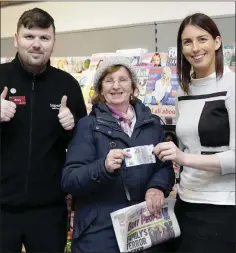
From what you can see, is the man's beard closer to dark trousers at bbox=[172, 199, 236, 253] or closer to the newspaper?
the newspaper

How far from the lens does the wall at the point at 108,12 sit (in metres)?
2.76

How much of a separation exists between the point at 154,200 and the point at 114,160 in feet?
0.86

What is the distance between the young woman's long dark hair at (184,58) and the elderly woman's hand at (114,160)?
41 centimetres

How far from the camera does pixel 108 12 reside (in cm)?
333

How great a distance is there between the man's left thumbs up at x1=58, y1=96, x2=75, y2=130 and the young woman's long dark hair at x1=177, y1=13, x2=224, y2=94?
492mm

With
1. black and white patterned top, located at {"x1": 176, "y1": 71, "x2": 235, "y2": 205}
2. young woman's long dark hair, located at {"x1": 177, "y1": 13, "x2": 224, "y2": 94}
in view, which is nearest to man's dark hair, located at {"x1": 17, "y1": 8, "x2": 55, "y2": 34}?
young woman's long dark hair, located at {"x1": 177, "y1": 13, "x2": 224, "y2": 94}

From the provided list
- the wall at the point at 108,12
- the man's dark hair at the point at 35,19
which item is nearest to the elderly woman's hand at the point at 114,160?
the man's dark hair at the point at 35,19

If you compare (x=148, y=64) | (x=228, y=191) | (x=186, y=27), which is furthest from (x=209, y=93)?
(x=148, y=64)

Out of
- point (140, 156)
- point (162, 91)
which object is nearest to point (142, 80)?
point (162, 91)

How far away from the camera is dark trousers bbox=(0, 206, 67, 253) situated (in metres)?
1.47

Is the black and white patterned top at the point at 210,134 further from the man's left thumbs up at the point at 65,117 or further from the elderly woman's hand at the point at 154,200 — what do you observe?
the man's left thumbs up at the point at 65,117

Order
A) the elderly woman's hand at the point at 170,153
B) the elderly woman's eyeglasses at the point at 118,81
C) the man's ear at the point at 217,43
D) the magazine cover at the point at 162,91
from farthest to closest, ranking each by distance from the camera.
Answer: the magazine cover at the point at 162,91, the elderly woman's eyeglasses at the point at 118,81, the man's ear at the point at 217,43, the elderly woman's hand at the point at 170,153

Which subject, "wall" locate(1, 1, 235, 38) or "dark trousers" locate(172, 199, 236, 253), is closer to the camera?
"dark trousers" locate(172, 199, 236, 253)

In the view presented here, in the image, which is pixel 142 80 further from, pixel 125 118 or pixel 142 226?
pixel 142 226
